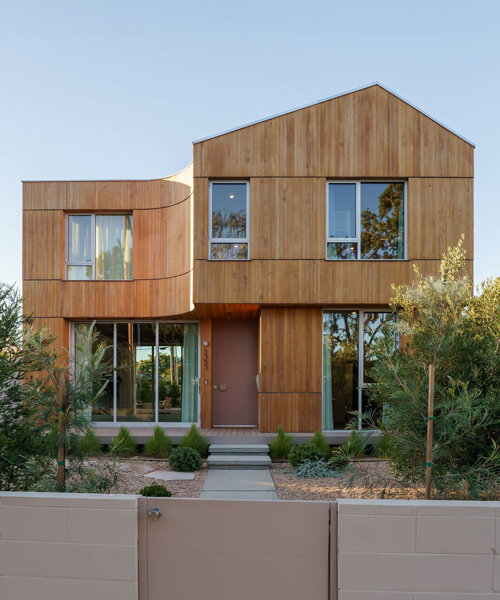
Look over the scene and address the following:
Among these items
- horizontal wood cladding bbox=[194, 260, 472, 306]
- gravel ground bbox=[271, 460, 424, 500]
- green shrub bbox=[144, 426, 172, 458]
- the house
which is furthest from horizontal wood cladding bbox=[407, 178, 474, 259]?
green shrub bbox=[144, 426, 172, 458]

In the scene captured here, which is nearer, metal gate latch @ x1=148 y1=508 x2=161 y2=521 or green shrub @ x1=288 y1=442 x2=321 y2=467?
metal gate latch @ x1=148 y1=508 x2=161 y2=521

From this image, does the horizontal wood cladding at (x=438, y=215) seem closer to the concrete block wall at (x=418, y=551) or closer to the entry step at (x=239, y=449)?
the entry step at (x=239, y=449)

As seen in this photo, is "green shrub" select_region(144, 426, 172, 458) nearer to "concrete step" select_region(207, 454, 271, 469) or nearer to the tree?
"concrete step" select_region(207, 454, 271, 469)

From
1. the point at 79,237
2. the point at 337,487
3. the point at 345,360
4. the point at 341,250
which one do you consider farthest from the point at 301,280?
the point at 79,237

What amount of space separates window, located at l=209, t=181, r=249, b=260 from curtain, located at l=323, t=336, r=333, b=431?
245cm

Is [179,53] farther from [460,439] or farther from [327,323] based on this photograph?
[460,439]

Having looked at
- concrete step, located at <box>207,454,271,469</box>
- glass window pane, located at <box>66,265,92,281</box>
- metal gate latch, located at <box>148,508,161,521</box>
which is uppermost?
glass window pane, located at <box>66,265,92,281</box>

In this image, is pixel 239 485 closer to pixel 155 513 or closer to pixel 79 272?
pixel 155 513

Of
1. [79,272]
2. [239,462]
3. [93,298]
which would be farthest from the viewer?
[79,272]

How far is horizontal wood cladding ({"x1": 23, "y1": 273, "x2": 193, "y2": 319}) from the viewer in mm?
9398

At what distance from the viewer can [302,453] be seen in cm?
713

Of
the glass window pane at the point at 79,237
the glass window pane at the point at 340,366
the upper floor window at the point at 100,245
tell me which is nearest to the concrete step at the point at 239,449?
the glass window pane at the point at 340,366

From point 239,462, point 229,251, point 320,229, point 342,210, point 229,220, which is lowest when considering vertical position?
point 239,462

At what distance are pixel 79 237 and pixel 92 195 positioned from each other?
39.2 inches
